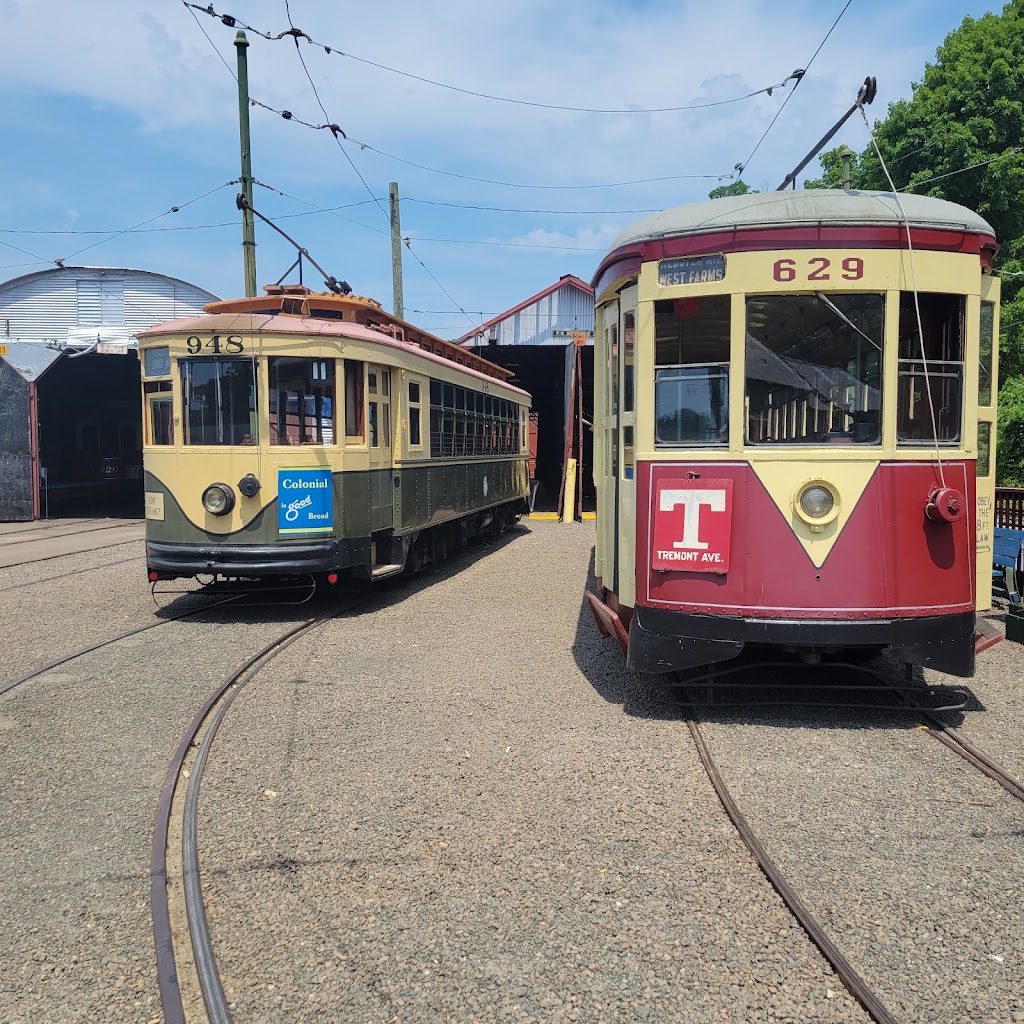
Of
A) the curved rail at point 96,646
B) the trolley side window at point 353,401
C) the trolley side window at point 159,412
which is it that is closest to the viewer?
the curved rail at point 96,646

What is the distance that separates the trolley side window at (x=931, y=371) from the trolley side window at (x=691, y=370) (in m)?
0.98

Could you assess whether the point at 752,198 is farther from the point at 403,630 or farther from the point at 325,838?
the point at 403,630

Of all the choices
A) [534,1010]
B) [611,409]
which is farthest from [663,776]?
[611,409]

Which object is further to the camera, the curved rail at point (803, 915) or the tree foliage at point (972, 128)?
the tree foliage at point (972, 128)

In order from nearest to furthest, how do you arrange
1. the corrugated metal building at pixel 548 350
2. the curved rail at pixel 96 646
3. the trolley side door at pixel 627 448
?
the trolley side door at pixel 627 448 → the curved rail at pixel 96 646 → the corrugated metal building at pixel 548 350

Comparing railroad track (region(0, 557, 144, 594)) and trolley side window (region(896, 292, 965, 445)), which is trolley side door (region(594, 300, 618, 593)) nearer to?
trolley side window (region(896, 292, 965, 445))

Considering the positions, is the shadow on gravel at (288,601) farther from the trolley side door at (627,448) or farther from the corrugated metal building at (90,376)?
the corrugated metal building at (90,376)

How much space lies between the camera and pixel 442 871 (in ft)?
11.6

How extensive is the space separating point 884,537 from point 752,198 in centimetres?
208

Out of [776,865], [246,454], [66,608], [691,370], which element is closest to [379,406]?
[246,454]

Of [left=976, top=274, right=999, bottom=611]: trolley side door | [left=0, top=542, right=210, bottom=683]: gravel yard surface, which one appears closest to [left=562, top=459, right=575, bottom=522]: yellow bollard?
[left=0, top=542, right=210, bottom=683]: gravel yard surface

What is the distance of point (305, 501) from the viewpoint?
855 centimetres

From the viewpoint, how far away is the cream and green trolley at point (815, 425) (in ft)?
16.6

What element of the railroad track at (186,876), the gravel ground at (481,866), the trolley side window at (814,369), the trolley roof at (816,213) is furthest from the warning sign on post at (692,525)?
the railroad track at (186,876)
